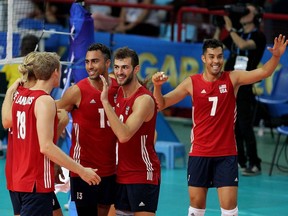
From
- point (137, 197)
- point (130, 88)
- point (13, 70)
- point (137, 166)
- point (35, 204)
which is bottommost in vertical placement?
point (13, 70)

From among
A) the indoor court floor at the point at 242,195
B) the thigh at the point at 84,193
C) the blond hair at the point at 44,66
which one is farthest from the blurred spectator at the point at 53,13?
the blond hair at the point at 44,66

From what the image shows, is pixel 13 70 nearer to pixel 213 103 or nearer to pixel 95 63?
pixel 213 103

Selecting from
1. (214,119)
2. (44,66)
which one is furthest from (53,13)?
(44,66)

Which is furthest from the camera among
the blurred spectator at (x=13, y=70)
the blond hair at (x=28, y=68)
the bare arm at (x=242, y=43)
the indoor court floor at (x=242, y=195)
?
the bare arm at (x=242, y=43)

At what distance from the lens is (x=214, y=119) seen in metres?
8.72

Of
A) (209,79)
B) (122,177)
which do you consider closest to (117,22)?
(209,79)

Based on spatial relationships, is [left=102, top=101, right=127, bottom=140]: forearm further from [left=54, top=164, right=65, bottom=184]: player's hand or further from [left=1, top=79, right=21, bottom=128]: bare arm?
[left=54, top=164, right=65, bottom=184]: player's hand

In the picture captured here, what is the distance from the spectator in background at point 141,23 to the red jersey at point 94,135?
1013 centimetres

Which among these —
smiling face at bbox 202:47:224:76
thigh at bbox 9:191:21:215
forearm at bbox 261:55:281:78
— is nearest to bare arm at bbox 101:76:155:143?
thigh at bbox 9:191:21:215

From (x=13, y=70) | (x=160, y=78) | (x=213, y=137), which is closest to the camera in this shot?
(x=160, y=78)

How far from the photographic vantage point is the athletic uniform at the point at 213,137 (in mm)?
8695

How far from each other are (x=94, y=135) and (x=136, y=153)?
46cm

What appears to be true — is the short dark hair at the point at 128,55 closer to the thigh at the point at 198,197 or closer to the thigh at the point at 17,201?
the thigh at the point at 17,201

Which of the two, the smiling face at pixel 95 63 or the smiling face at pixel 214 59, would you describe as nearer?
the smiling face at pixel 95 63
